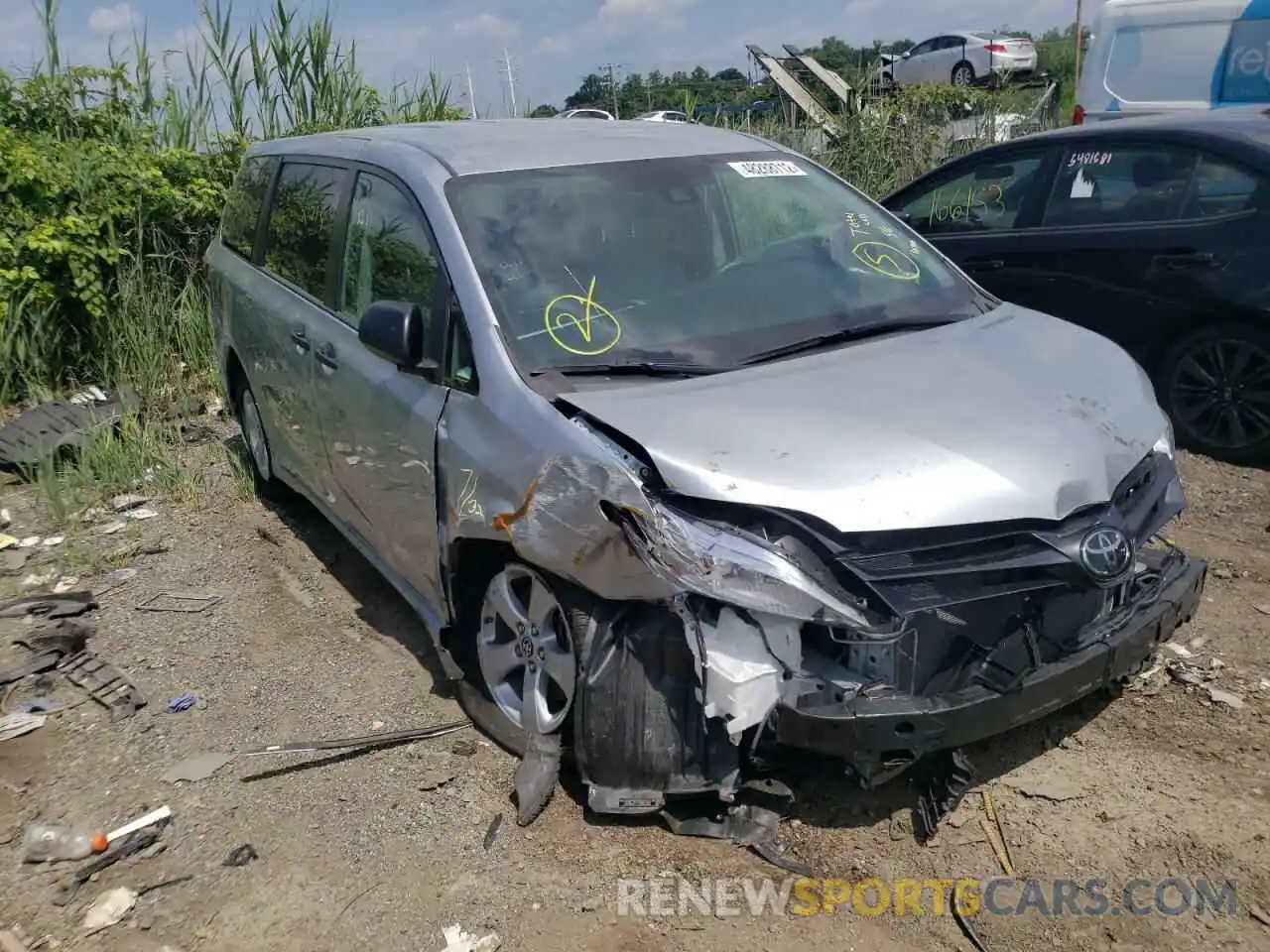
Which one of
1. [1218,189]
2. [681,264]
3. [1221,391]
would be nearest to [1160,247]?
[1218,189]

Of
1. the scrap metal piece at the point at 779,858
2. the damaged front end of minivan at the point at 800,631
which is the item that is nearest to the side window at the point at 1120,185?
the damaged front end of minivan at the point at 800,631

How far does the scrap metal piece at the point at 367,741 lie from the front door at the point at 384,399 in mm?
399

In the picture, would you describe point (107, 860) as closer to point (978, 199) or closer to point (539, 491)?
point (539, 491)

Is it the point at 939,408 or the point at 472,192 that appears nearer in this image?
the point at 939,408

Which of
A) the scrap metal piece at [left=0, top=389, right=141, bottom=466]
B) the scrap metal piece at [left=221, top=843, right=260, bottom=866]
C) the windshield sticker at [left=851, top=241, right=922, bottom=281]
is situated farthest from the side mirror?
the scrap metal piece at [left=0, top=389, right=141, bottom=466]

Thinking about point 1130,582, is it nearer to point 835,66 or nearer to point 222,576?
point 222,576

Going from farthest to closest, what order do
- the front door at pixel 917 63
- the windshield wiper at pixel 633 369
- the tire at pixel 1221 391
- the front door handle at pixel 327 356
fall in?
the front door at pixel 917 63 → the tire at pixel 1221 391 → the front door handle at pixel 327 356 → the windshield wiper at pixel 633 369

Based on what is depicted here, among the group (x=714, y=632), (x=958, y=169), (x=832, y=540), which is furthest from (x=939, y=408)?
(x=958, y=169)

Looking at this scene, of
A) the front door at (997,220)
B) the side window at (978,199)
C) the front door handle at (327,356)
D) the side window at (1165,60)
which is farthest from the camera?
the side window at (1165,60)

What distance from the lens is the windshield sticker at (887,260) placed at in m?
3.82

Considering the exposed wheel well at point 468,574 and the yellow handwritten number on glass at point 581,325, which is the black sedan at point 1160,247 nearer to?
the yellow handwritten number on glass at point 581,325

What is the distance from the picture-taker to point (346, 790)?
3309 millimetres

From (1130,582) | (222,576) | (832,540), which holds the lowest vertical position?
(222,576)

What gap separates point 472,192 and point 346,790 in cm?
191
